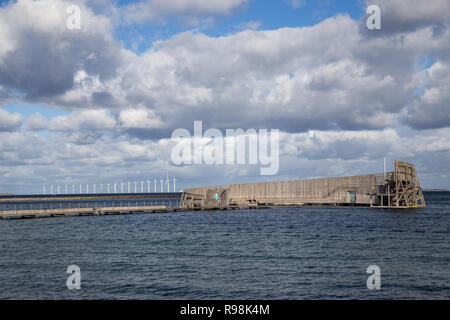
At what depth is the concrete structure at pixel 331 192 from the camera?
359 ft

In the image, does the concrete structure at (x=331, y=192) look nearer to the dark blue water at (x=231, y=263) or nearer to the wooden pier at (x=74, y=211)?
the wooden pier at (x=74, y=211)

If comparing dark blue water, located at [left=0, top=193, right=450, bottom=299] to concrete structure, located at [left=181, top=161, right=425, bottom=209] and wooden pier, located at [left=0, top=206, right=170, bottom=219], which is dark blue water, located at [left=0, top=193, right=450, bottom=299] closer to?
wooden pier, located at [left=0, top=206, right=170, bottom=219]

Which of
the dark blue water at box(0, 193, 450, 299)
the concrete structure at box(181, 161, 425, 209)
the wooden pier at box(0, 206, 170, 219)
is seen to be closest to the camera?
the dark blue water at box(0, 193, 450, 299)

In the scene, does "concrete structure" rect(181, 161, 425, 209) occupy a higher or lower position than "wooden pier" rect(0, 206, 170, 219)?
higher

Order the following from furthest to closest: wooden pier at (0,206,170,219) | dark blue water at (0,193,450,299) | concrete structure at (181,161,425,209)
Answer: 1. concrete structure at (181,161,425,209)
2. wooden pier at (0,206,170,219)
3. dark blue water at (0,193,450,299)

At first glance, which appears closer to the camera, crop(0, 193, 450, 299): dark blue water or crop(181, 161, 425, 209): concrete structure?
crop(0, 193, 450, 299): dark blue water

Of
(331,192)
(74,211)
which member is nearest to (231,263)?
(74,211)

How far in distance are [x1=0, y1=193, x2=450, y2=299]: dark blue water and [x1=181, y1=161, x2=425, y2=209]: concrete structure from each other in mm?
46943

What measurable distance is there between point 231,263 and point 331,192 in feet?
309

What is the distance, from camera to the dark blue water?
29.1m

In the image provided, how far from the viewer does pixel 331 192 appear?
127m

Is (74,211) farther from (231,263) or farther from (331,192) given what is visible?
(231,263)

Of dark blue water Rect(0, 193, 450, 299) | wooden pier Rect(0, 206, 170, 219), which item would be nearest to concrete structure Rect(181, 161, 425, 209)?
wooden pier Rect(0, 206, 170, 219)
